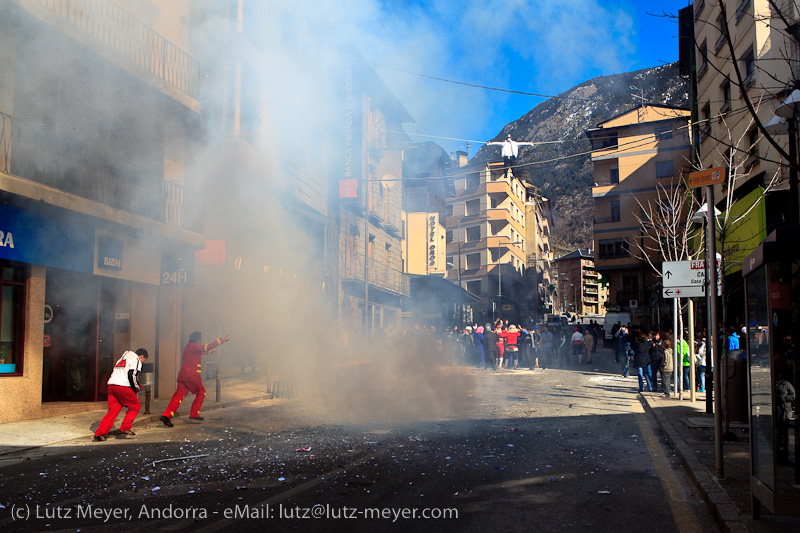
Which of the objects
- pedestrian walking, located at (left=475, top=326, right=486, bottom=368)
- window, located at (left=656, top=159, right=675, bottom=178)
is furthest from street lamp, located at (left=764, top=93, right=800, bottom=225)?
window, located at (left=656, top=159, right=675, bottom=178)

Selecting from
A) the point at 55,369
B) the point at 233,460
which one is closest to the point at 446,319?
the point at 55,369

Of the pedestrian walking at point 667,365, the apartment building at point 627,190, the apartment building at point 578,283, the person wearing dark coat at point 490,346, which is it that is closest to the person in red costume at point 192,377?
the pedestrian walking at point 667,365

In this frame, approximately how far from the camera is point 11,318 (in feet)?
27.9

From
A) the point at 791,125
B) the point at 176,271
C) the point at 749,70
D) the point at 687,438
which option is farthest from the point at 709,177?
the point at 749,70

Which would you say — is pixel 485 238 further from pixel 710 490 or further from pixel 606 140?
pixel 710 490

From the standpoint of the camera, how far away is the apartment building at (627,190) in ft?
121

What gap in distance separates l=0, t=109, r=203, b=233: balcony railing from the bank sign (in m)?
0.54

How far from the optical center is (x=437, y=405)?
989cm

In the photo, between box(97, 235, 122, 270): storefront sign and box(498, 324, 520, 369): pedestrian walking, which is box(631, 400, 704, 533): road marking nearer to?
box(97, 235, 122, 270): storefront sign

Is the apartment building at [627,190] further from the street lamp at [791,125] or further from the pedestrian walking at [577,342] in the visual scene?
the street lamp at [791,125]

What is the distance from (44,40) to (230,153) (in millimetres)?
3788

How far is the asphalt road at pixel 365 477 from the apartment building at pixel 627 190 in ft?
103

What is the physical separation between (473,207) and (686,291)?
42.5m

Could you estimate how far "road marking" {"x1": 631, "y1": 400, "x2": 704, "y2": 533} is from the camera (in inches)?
155
